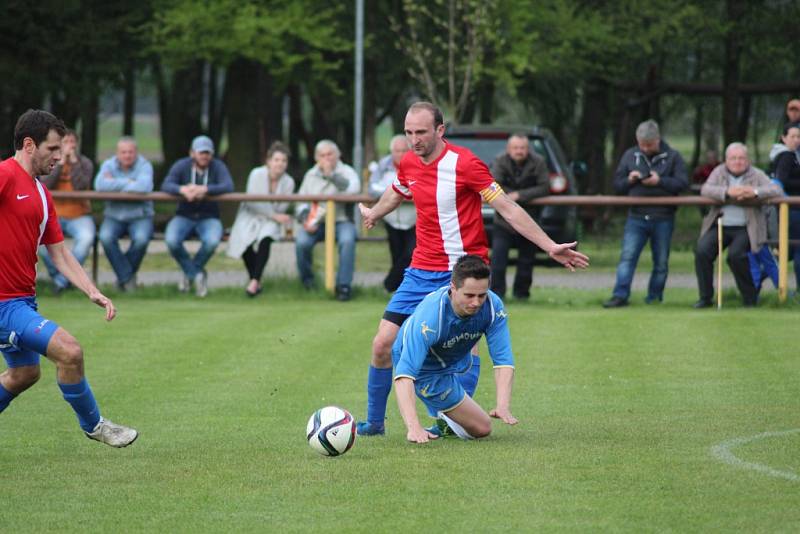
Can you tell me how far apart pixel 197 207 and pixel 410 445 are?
9.24m

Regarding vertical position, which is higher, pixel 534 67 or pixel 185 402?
pixel 534 67

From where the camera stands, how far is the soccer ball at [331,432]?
8.04 meters

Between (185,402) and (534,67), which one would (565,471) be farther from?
(534,67)

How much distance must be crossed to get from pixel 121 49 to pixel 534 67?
8656 millimetres

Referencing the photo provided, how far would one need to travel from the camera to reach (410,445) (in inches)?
335

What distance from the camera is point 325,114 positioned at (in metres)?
39.7

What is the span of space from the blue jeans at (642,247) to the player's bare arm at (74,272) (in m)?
8.94

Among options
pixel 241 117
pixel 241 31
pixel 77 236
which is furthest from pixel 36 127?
pixel 241 117

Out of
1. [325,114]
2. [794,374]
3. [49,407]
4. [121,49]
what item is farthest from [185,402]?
[325,114]

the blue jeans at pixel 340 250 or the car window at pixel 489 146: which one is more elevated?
the car window at pixel 489 146

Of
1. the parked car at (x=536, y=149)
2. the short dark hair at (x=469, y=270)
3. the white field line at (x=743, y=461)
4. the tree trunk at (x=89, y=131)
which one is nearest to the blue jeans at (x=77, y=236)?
the parked car at (x=536, y=149)

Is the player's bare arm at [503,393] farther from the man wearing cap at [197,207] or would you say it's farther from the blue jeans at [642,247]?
the man wearing cap at [197,207]

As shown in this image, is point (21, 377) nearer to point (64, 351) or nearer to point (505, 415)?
point (64, 351)

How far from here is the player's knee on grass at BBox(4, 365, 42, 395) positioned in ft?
26.5
